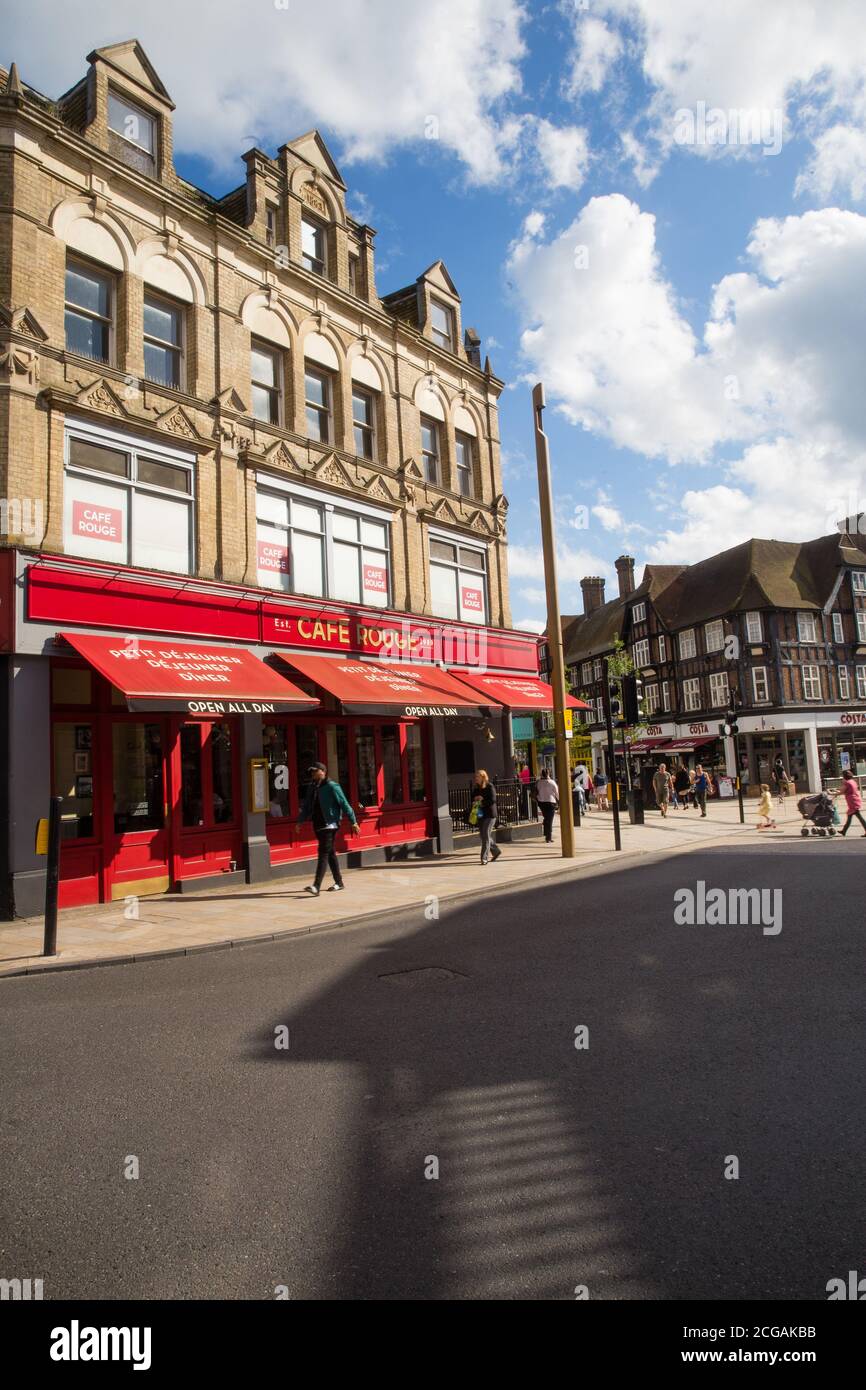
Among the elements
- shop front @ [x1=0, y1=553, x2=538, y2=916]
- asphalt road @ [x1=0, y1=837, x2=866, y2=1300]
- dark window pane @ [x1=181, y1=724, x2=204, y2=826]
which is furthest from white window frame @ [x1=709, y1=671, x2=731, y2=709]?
asphalt road @ [x1=0, y1=837, x2=866, y2=1300]

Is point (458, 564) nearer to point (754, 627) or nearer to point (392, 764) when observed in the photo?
point (392, 764)

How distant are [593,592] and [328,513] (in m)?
53.4

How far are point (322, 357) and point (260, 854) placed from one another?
1032cm

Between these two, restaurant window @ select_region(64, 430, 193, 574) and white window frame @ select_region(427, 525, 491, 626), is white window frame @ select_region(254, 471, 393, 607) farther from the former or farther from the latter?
restaurant window @ select_region(64, 430, 193, 574)

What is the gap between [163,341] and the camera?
1445 cm

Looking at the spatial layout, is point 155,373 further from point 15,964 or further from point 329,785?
point 15,964

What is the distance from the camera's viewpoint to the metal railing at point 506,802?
63.1 ft

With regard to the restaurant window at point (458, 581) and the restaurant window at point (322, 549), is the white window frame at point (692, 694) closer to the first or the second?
the restaurant window at point (458, 581)

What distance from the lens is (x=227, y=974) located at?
7738mm

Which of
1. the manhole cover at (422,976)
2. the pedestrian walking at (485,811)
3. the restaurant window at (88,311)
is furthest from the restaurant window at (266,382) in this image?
the manhole cover at (422,976)

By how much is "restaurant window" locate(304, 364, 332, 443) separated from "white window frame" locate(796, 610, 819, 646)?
37.9 m

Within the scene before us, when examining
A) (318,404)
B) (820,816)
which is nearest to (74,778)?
(318,404)

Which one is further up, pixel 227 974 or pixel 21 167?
pixel 21 167
